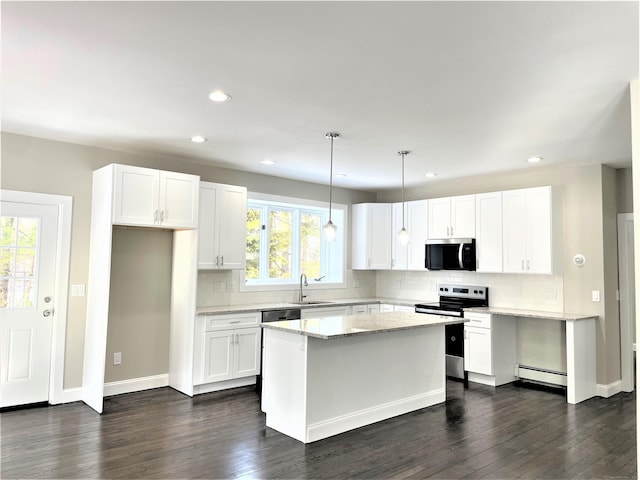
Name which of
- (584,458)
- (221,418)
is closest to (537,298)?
(584,458)

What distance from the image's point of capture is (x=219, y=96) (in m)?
3.24

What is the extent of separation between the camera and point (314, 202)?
6562 millimetres

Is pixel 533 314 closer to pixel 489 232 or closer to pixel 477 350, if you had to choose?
pixel 477 350

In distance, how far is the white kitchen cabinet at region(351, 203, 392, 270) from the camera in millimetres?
6820

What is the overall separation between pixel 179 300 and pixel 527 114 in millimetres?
3850

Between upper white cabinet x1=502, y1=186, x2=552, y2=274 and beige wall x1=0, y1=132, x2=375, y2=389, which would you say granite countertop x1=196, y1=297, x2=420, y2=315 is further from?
upper white cabinet x1=502, y1=186, x2=552, y2=274

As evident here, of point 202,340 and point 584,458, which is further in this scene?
point 202,340

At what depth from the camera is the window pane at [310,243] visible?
6.60 metres

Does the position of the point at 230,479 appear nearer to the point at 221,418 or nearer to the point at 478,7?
the point at 221,418

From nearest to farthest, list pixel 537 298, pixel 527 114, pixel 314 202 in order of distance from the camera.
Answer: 1. pixel 527 114
2. pixel 537 298
3. pixel 314 202

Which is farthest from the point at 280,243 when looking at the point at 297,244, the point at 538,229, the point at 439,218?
the point at 538,229

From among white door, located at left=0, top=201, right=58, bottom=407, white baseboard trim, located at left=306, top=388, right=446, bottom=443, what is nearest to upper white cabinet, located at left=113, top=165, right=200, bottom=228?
white door, located at left=0, top=201, right=58, bottom=407

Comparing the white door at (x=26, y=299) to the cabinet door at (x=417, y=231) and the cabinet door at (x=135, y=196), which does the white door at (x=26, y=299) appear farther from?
the cabinet door at (x=417, y=231)

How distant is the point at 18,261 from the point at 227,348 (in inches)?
85.3
